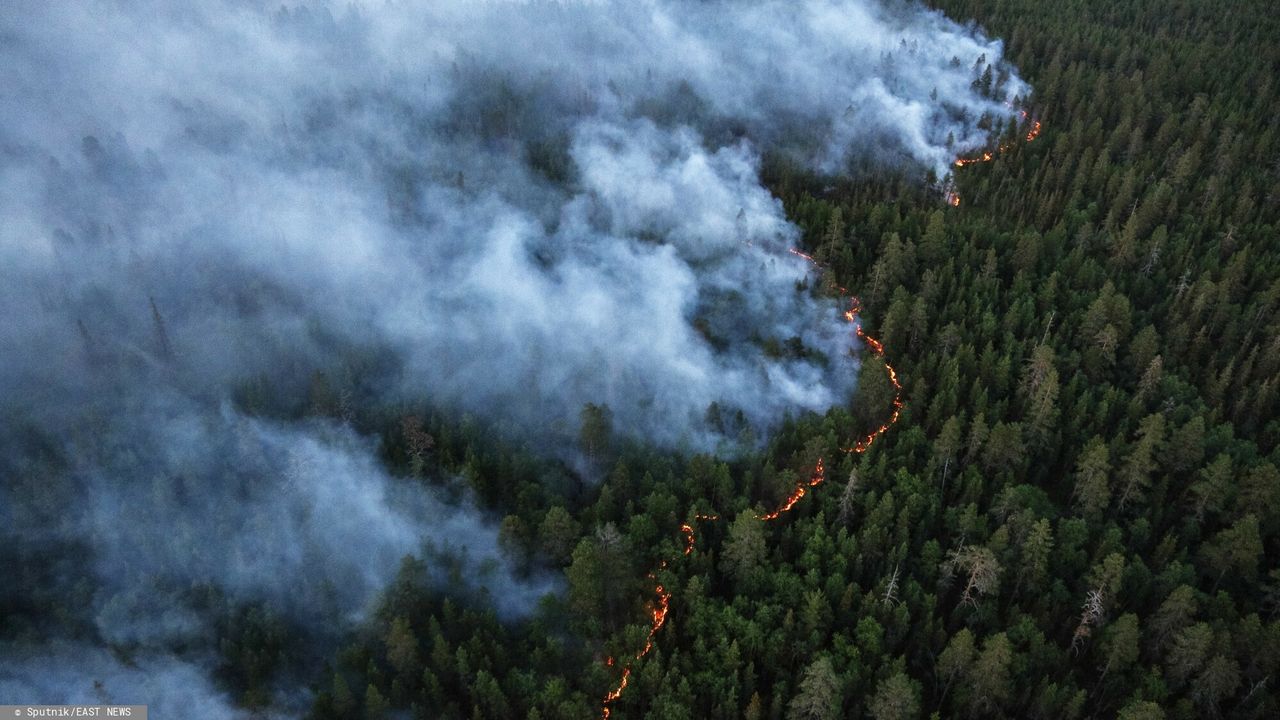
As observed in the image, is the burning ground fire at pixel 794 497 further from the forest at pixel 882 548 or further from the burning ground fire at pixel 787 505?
the forest at pixel 882 548

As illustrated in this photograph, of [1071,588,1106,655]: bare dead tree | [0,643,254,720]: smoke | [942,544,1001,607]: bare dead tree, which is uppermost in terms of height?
[0,643,254,720]: smoke

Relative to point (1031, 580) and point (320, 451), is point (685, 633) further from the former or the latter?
point (320, 451)

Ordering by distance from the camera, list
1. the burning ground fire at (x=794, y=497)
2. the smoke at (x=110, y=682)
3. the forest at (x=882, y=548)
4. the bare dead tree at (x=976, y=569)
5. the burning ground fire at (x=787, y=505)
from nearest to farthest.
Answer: the forest at (x=882, y=548), the burning ground fire at (x=787, y=505), the burning ground fire at (x=794, y=497), the bare dead tree at (x=976, y=569), the smoke at (x=110, y=682)

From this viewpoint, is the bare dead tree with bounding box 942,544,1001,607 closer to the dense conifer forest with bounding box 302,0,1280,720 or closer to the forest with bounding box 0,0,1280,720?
the forest with bounding box 0,0,1280,720

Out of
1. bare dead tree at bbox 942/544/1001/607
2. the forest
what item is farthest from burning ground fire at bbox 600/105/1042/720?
bare dead tree at bbox 942/544/1001/607

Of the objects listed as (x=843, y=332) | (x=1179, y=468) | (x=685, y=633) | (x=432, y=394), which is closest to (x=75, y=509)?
(x=432, y=394)

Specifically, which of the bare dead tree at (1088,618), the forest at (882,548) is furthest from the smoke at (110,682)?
the bare dead tree at (1088,618)
